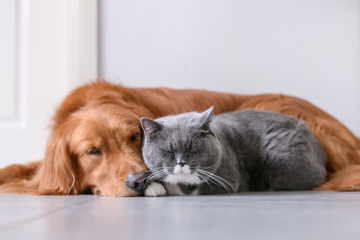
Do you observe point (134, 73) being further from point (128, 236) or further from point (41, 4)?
point (128, 236)

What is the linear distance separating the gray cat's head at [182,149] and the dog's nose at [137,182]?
51mm

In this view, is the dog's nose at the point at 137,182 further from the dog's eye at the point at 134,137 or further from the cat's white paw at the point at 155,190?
the dog's eye at the point at 134,137

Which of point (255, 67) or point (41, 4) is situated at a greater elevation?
point (41, 4)

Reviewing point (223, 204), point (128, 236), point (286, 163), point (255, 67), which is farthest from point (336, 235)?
point (255, 67)

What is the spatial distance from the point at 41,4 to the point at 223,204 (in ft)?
8.19

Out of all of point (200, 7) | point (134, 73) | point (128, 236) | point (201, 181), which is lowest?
point (201, 181)

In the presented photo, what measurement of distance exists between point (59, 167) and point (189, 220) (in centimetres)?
118

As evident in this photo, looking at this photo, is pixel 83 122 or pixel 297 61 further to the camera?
pixel 297 61

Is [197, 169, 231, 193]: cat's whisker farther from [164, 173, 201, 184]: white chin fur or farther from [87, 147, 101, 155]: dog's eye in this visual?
[87, 147, 101, 155]: dog's eye

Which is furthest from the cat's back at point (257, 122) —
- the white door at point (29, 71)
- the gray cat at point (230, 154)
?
the white door at point (29, 71)

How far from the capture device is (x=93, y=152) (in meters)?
2.04

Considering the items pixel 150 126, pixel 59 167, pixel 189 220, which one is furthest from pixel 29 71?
pixel 189 220

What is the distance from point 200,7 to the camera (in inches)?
126

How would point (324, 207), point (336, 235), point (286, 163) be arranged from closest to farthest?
point (336, 235)
point (324, 207)
point (286, 163)
